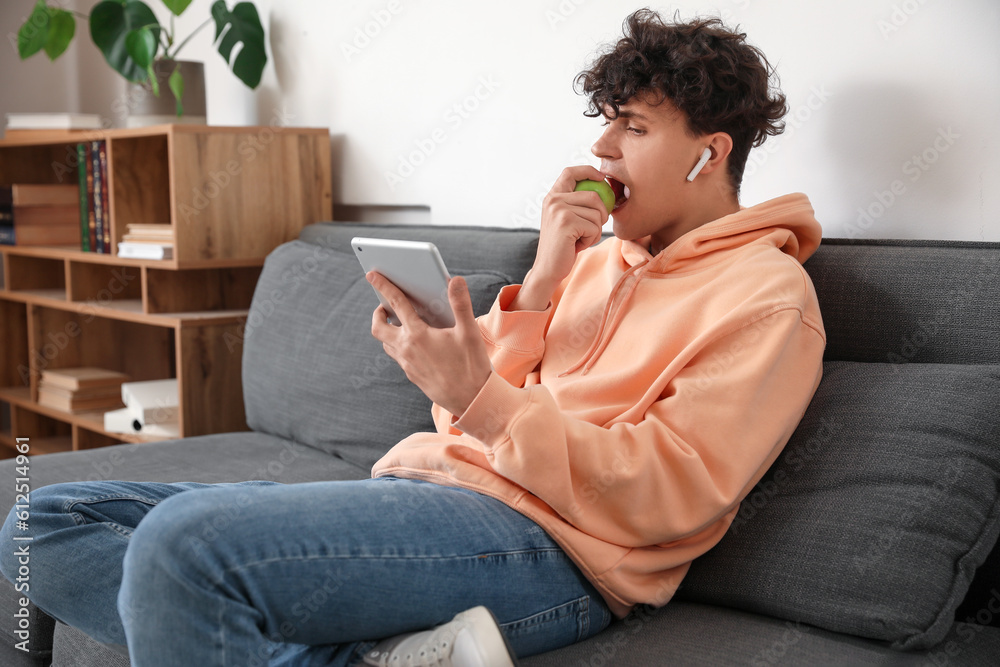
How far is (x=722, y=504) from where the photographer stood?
1075mm

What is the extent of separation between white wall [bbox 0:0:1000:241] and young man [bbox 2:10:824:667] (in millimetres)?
217

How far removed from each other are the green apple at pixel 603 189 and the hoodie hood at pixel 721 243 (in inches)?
3.9

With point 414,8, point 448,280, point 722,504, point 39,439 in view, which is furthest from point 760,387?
point 39,439

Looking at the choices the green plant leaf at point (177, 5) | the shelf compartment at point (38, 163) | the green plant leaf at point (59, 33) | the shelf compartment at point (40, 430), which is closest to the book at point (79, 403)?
the shelf compartment at point (40, 430)

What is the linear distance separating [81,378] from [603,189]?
2.12m

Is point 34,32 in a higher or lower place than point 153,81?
higher

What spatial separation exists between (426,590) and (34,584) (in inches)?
22.6

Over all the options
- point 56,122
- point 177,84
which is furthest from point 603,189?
point 56,122

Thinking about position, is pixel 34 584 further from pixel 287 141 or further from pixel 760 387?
pixel 287 141

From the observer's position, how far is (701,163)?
131 centimetres

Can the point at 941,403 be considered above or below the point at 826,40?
below

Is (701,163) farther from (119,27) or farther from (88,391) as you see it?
(88,391)

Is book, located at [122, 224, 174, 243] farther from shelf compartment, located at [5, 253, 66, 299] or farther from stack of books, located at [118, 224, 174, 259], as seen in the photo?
shelf compartment, located at [5, 253, 66, 299]

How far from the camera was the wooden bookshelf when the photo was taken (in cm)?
238
